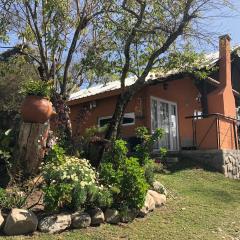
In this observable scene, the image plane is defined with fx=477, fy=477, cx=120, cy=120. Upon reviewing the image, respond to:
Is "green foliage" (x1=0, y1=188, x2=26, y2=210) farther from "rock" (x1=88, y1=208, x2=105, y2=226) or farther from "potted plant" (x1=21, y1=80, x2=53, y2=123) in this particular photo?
"potted plant" (x1=21, y1=80, x2=53, y2=123)

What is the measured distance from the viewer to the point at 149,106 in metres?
17.8

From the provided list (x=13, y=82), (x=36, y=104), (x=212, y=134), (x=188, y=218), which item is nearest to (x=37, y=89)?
(x=36, y=104)

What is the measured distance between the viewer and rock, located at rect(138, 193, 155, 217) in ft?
32.6

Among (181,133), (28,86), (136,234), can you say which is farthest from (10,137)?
(181,133)

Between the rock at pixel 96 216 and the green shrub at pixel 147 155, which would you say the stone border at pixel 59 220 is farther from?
the green shrub at pixel 147 155

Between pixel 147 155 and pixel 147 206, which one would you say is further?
pixel 147 155

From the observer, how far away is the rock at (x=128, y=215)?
30.7ft

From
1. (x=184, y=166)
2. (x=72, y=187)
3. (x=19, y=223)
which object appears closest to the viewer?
(x=19, y=223)

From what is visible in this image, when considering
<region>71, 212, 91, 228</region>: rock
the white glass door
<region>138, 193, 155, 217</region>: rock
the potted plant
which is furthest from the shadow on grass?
<region>71, 212, 91, 228</region>: rock

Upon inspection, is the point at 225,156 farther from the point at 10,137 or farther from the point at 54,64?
the point at 10,137

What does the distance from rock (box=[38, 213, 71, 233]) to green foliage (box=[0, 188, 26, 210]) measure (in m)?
0.62

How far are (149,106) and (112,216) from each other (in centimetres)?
898

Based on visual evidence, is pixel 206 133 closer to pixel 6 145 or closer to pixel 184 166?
pixel 184 166

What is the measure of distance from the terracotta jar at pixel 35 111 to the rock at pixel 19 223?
2.65m
